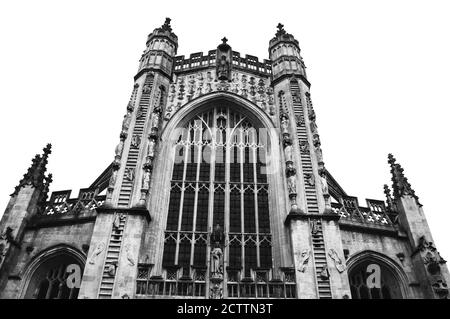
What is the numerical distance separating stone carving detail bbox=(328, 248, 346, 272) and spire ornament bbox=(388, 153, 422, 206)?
465 centimetres

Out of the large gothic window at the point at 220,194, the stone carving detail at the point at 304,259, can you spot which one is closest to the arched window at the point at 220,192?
the large gothic window at the point at 220,194

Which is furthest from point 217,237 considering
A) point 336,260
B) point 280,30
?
point 280,30

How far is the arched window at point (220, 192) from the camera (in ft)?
46.2

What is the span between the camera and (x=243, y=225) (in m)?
14.8

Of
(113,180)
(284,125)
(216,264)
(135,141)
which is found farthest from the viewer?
(284,125)

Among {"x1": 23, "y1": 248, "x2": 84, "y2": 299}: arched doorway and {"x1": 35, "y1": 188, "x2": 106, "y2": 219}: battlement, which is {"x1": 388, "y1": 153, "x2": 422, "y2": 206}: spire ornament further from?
{"x1": 23, "y1": 248, "x2": 84, "y2": 299}: arched doorway

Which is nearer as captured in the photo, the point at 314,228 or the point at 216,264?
the point at 216,264

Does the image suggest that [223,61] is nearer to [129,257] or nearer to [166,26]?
[166,26]

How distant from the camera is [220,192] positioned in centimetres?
1584

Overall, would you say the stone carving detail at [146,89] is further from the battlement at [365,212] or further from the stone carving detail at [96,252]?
the battlement at [365,212]

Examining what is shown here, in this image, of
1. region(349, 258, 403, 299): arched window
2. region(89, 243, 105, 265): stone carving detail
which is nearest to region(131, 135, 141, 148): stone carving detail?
region(89, 243, 105, 265): stone carving detail

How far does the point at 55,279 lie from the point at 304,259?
8.99m

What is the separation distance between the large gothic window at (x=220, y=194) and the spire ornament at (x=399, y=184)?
17.8 ft
